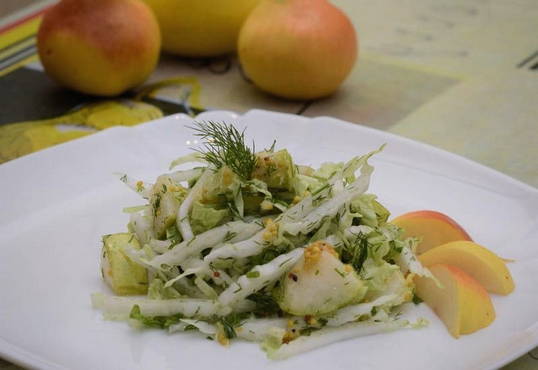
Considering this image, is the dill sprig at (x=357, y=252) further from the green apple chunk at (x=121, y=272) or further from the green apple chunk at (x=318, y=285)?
the green apple chunk at (x=121, y=272)

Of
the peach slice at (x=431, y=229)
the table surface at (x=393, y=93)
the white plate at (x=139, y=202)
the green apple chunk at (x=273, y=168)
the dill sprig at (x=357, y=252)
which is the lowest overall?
the table surface at (x=393, y=93)

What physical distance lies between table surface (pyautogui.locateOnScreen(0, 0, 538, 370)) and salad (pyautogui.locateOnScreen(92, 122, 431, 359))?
0.79 metres

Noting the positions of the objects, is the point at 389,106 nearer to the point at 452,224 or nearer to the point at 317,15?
the point at 317,15

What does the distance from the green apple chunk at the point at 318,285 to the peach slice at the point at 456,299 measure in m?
0.13

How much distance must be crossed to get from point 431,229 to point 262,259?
1.11 ft

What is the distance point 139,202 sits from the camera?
165cm

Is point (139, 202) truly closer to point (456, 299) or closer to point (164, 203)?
point (164, 203)

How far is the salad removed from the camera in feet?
4.10

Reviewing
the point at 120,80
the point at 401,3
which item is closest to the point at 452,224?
the point at 120,80

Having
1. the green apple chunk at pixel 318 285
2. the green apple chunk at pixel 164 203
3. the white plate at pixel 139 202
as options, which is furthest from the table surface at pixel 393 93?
the green apple chunk at pixel 318 285

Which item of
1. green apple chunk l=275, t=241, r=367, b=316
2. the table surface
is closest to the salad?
green apple chunk l=275, t=241, r=367, b=316

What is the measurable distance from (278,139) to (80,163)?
45 centimetres

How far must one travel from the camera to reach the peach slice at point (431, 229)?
1.46 m

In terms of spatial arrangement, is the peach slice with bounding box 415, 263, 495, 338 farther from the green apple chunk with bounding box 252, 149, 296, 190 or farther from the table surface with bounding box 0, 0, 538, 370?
the table surface with bounding box 0, 0, 538, 370
